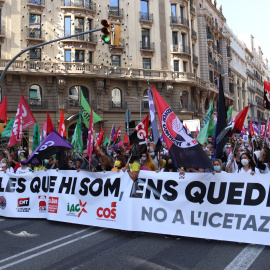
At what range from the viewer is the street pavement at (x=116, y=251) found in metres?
4.71

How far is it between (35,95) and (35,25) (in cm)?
601

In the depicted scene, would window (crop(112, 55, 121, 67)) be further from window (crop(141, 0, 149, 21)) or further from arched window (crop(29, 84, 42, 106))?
arched window (crop(29, 84, 42, 106))

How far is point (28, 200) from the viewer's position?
7.79 m

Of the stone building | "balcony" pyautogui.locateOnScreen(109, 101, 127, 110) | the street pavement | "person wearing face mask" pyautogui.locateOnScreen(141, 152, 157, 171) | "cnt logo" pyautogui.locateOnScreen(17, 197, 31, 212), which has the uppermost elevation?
the stone building

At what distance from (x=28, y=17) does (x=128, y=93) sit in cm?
1084

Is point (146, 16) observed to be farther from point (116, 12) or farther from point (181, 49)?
point (181, 49)

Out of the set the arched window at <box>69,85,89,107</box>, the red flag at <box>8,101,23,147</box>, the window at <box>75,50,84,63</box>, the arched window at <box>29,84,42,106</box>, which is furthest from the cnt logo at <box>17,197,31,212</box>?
the window at <box>75,50,84,63</box>

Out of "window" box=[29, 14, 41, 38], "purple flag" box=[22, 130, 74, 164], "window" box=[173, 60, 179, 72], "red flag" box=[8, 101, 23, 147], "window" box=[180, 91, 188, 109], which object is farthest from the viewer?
"window" box=[180, 91, 188, 109]

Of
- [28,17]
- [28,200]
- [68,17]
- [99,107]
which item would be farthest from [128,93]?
[28,200]

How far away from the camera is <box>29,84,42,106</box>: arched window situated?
94.7 feet

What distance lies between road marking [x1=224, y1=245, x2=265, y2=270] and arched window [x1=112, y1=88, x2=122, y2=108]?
26.6 m

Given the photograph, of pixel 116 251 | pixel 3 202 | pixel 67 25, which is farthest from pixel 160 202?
pixel 67 25

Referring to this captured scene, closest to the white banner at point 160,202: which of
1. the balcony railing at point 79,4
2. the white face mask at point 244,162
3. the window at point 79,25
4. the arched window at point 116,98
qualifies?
the white face mask at point 244,162

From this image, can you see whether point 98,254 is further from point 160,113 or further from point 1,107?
point 1,107
